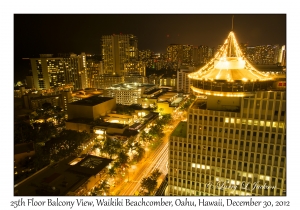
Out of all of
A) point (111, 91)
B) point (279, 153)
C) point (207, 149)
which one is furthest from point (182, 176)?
point (111, 91)

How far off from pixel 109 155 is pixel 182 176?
11972 mm

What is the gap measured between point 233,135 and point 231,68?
522 centimetres

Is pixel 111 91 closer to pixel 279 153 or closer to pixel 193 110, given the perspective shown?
pixel 193 110

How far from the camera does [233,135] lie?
16.2 meters

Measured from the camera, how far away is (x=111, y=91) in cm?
5562

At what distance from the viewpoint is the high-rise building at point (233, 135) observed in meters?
15.1

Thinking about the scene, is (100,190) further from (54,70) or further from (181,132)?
(54,70)

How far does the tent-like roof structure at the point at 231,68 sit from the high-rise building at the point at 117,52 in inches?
2457

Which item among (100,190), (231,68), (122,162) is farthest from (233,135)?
(122,162)

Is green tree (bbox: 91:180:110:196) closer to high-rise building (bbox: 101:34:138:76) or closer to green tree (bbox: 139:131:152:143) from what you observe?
green tree (bbox: 139:131:152:143)

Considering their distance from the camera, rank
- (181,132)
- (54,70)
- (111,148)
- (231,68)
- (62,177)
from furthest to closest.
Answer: (54,70) < (111,148) < (62,177) < (181,132) < (231,68)

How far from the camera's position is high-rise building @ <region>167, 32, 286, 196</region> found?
593 inches

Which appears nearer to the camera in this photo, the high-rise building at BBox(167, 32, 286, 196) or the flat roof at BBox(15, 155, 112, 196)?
the high-rise building at BBox(167, 32, 286, 196)

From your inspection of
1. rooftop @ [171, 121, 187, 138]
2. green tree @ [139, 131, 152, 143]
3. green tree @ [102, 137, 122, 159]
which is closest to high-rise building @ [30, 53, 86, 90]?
green tree @ [139, 131, 152, 143]
